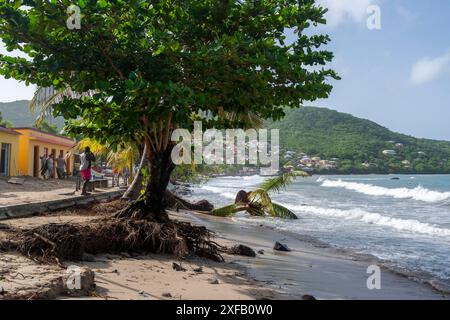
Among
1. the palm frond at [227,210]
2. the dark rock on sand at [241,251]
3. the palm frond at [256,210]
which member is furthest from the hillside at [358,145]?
the dark rock on sand at [241,251]

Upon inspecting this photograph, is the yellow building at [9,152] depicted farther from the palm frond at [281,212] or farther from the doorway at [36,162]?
the palm frond at [281,212]

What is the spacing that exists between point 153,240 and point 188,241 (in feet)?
2.46

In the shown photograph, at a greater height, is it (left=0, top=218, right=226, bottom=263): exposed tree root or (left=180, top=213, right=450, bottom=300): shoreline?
(left=0, top=218, right=226, bottom=263): exposed tree root

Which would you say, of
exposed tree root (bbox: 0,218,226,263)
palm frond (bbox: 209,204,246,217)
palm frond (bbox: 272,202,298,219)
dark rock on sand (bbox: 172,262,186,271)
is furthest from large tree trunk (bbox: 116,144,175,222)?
palm frond (bbox: 272,202,298,219)

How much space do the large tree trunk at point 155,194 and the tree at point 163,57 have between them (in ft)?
3.15

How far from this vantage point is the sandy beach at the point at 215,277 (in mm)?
5152

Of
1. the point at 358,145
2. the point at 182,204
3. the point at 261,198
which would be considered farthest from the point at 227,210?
the point at 358,145

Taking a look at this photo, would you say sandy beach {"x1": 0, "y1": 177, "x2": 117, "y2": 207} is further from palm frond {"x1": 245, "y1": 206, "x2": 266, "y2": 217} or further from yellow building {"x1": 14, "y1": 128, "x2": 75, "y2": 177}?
yellow building {"x1": 14, "y1": 128, "x2": 75, "y2": 177}

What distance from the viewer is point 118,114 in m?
7.61

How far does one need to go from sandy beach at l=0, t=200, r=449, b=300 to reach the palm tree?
7086mm

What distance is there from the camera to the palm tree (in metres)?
17.7

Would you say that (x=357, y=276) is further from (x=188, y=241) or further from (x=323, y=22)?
(x=323, y=22)

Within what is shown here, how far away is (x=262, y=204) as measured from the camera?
18734 millimetres
